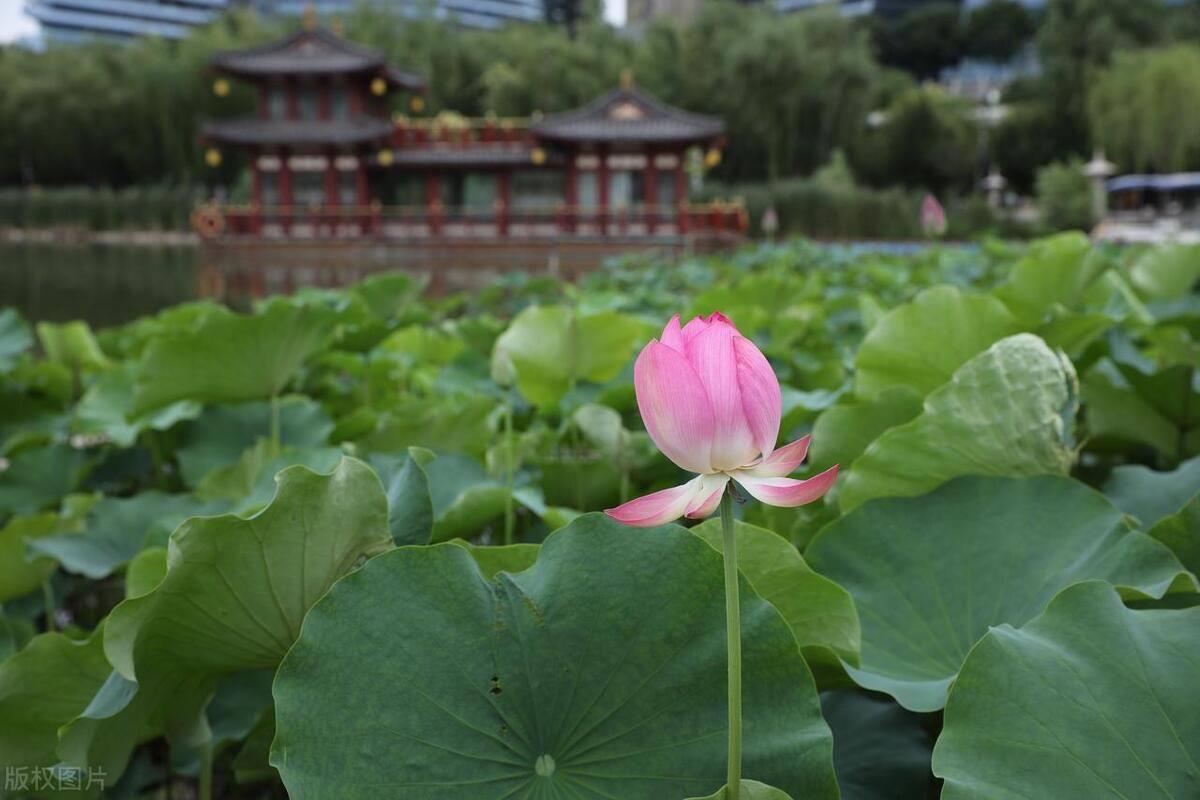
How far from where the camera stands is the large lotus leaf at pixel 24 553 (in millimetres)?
930

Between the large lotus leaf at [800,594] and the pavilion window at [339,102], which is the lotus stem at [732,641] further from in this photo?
the pavilion window at [339,102]

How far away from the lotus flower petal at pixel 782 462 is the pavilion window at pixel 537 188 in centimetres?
1576

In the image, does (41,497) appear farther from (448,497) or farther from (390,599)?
(390,599)

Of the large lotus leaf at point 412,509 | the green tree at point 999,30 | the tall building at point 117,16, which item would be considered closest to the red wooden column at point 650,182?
the large lotus leaf at point 412,509

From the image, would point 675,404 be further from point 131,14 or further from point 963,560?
point 131,14

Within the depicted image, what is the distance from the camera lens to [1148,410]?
860 mm

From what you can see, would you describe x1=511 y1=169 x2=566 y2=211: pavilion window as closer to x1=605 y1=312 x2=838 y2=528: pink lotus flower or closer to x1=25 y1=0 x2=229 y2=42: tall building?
x1=605 y1=312 x2=838 y2=528: pink lotus flower

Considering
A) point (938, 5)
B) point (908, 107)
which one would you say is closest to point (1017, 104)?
point (908, 107)

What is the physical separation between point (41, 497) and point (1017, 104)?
28.0 m

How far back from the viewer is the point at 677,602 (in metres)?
0.41

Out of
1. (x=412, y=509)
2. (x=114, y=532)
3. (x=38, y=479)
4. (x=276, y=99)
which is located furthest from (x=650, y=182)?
(x=412, y=509)

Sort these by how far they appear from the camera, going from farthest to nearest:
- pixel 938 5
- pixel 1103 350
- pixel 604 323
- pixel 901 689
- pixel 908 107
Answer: pixel 938 5, pixel 908 107, pixel 604 323, pixel 1103 350, pixel 901 689

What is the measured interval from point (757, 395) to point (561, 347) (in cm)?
→ 79

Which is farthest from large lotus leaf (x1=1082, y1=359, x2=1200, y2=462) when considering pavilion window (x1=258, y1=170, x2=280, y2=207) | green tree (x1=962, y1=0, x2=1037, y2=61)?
green tree (x1=962, y1=0, x2=1037, y2=61)
